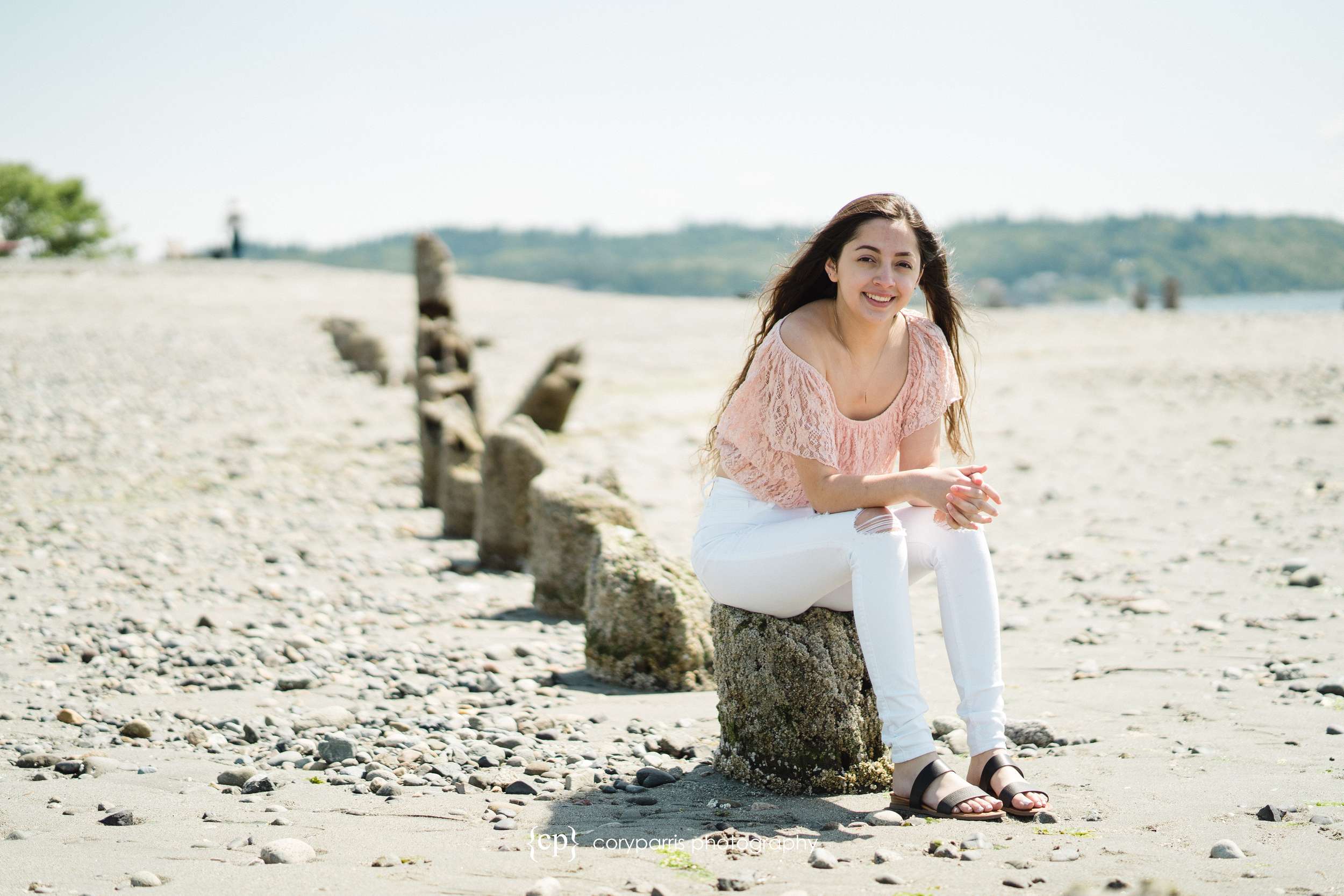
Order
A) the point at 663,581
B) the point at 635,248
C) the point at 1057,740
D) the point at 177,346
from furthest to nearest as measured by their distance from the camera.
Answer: the point at 635,248, the point at 177,346, the point at 663,581, the point at 1057,740

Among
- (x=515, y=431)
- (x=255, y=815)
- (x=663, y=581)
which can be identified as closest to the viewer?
(x=255, y=815)

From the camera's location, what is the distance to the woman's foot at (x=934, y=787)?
366cm

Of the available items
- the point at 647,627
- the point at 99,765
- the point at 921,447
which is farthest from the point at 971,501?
the point at 99,765

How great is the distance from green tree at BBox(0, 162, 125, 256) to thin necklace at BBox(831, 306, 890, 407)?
68404 millimetres

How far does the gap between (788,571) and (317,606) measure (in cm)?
407

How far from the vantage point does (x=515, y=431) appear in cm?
844

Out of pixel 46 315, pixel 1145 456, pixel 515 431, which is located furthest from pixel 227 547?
pixel 46 315

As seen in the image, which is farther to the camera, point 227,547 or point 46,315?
point 46,315

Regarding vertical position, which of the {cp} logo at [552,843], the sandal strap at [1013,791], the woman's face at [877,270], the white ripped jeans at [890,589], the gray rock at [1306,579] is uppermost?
the woman's face at [877,270]

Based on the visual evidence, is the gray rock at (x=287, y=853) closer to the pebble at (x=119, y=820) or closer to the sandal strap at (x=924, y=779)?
the pebble at (x=119, y=820)

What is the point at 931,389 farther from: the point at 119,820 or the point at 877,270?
the point at 119,820

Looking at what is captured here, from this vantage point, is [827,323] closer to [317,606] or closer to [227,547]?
[317,606]

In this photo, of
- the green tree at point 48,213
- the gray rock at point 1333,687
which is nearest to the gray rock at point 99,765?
the gray rock at point 1333,687

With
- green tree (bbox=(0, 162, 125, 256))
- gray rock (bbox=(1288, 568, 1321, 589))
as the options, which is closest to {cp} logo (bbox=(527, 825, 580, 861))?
gray rock (bbox=(1288, 568, 1321, 589))
